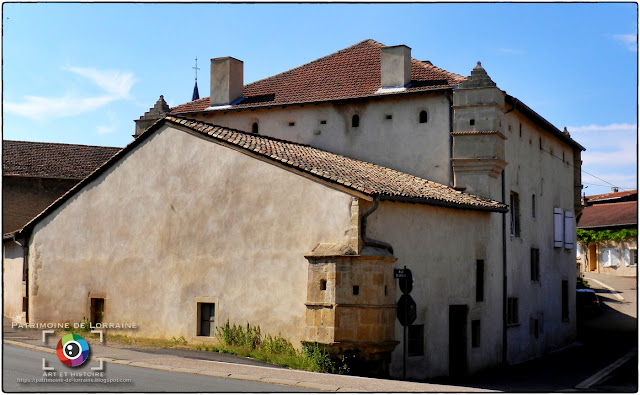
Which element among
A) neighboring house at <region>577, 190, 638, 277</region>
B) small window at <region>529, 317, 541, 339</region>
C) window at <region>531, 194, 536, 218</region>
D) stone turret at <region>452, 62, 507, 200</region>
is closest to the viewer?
stone turret at <region>452, 62, 507, 200</region>

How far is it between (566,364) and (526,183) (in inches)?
238

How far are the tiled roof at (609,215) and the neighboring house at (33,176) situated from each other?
28.8m

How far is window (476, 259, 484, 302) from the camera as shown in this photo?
2300 cm

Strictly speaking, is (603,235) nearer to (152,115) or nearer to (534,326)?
(534,326)

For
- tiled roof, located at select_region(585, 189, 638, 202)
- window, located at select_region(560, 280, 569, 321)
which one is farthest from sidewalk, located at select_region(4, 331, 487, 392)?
tiled roof, located at select_region(585, 189, 638, 202)

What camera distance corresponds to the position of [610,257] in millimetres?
48438

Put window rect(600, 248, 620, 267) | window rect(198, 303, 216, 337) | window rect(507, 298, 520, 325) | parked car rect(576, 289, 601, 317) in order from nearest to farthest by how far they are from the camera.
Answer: window rect(198, 303, 216, 337) → window rect(507, 298, 520, 325) → parked car rect(576, 289, 601, 317) → window rect(600, 248, 620, 267)

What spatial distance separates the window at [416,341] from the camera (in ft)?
64.8

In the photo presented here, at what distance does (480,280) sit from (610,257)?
28284 mm

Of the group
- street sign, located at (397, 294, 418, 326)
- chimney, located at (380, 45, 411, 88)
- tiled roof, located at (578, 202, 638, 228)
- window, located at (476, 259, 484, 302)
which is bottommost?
street sign, located at (397, 294, 418, 326)

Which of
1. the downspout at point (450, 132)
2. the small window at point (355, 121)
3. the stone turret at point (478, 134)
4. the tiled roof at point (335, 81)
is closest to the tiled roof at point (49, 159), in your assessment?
the tiled roof at point (335, 81)

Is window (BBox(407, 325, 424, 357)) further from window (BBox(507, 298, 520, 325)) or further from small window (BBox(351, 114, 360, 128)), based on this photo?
small window (BBox(351, 114, 360, 128))

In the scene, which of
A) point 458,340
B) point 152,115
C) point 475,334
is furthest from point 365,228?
point 152,115

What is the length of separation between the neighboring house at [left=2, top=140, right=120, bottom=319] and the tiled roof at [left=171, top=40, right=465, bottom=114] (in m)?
9.31
